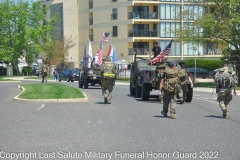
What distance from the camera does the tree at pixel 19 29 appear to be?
7562cm

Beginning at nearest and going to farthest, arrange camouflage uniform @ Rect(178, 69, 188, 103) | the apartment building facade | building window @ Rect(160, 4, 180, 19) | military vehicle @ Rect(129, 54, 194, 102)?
camouflage uniform @ Rect(178, 69, 188, 103)
military vehicle @ Rect(129, 54, 194, 102)
the apartment building facade
building window @ Rect(160, 4, 180, 19)

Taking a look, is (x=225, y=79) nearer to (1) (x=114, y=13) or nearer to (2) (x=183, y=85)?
(2) (x=183, y=85)

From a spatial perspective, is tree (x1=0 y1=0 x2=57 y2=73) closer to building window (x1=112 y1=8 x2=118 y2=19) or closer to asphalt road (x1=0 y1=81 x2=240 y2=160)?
building window (x1=112 y1=8 x2=118 y2=19)

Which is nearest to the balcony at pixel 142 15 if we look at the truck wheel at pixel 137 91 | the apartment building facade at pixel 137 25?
the apartment building facade at pixel 137 25

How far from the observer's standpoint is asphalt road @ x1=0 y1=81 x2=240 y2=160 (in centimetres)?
1016

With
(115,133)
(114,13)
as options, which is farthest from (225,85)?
(114,13)

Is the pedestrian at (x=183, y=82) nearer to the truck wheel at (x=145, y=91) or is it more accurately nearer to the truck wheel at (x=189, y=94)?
the truck wheel at (x=189, y=94)

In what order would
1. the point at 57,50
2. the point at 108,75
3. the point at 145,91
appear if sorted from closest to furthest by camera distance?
the point at 108,75 < the point at 145,91 < the point at 57,50

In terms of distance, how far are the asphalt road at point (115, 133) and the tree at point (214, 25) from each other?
69.3ft

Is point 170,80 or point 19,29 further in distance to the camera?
point 19,29

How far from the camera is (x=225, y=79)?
1653cm

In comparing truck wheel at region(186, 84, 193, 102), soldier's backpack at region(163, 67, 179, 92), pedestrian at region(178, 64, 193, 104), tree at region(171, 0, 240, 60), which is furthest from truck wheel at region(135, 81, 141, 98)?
tree at region(171, 0, 240, 60)

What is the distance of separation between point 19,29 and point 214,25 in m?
42.4

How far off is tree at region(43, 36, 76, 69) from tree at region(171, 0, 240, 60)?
38.9 metres
